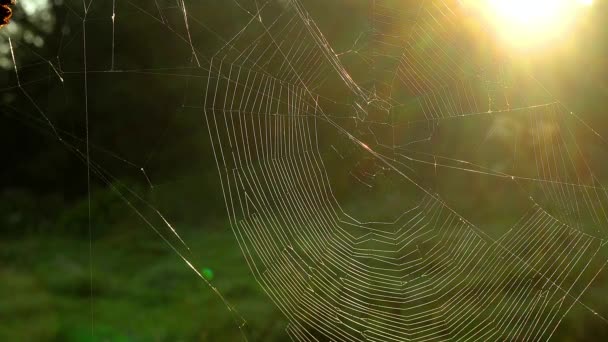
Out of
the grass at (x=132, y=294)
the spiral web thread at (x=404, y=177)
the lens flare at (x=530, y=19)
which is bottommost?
the grass at (x=132, y=294)

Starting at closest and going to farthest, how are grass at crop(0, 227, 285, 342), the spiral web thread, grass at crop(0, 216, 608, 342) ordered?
the spiral web thread
grass at crop(0, 216, 608, 342)
grass at crop(0, 227, 285, 342)

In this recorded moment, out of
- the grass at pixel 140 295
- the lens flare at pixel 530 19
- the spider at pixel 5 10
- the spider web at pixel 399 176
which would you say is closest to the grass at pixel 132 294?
the grass at pixel 140 295

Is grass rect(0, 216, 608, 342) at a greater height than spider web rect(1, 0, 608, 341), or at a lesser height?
lesser

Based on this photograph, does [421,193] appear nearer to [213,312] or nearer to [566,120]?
[566,120]

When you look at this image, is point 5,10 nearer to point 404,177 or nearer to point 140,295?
point 404,177

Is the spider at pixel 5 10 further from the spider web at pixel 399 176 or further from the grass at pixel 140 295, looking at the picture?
the grass at pixel 140 295

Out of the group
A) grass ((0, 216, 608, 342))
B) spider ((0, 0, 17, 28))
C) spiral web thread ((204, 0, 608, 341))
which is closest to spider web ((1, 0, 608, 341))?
spiral web thread ((204, 0, 608, 341))

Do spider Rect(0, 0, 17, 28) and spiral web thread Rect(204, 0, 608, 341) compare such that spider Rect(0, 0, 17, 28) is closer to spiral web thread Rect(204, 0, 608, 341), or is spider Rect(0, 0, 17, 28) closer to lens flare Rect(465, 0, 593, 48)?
spiral web thread Rect(204, 0, 608, 341)

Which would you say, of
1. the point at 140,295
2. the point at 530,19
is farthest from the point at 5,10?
the point at 140,295
